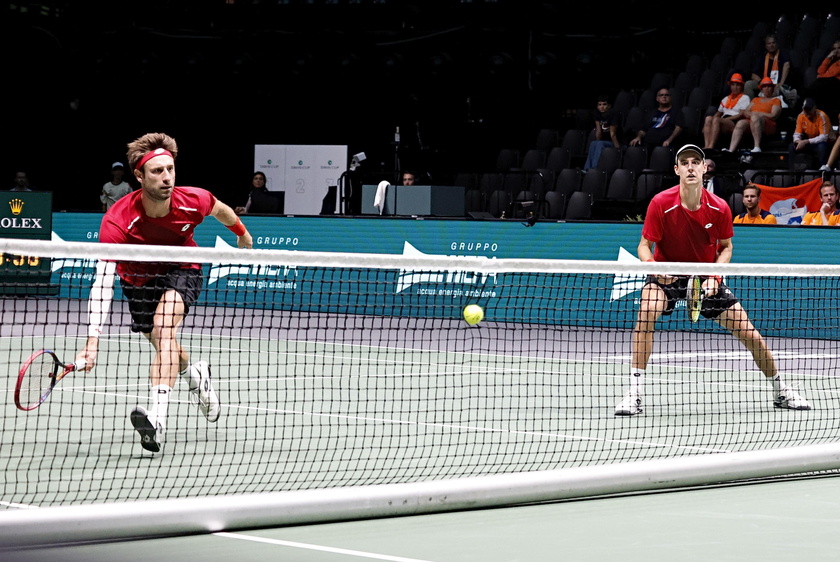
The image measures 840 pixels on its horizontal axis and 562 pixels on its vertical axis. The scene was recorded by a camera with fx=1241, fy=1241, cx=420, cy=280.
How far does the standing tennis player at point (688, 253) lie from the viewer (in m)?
7.52

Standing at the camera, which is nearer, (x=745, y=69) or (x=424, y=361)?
(x=424, y=361)

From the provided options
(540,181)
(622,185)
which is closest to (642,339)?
(622,185)

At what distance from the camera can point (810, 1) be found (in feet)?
69.2

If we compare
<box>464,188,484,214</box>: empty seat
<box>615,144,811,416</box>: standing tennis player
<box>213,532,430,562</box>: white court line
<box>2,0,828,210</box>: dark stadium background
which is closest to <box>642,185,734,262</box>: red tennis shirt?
<box>615,144,811,416</box>: standing tennis player

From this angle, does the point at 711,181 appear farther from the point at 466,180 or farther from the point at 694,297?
the point at 694,297

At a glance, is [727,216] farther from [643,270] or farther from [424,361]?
[424,361]

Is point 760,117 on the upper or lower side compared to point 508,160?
upper

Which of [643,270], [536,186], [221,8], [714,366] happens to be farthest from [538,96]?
[643,270]

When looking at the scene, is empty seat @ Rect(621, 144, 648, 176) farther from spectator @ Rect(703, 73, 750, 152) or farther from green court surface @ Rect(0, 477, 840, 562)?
green court surface @ Rect(0, 477, 840, 562)

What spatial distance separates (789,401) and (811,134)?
9.63m

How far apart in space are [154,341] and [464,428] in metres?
1.79

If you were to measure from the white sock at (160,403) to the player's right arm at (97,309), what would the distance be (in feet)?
1.19

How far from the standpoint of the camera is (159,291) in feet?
21.1

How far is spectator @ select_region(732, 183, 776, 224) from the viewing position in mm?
14359
